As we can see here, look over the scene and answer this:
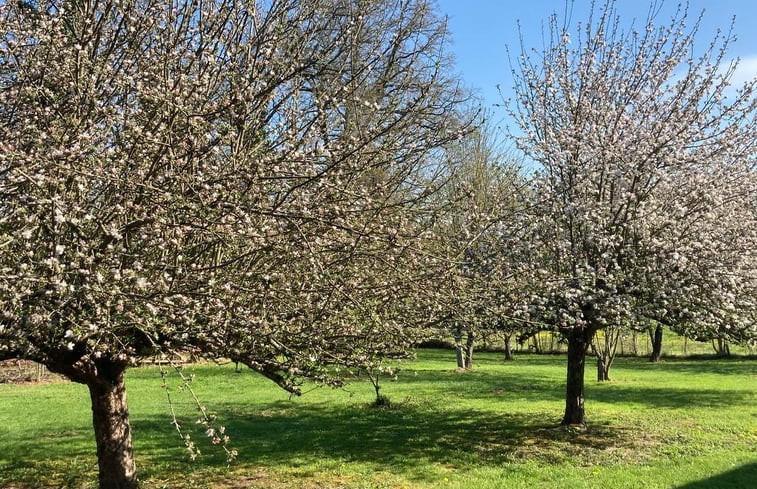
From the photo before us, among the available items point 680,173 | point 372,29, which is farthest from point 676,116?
point 372,29

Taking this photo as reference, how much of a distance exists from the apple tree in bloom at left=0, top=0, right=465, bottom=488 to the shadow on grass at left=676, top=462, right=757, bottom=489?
4764 millimetres

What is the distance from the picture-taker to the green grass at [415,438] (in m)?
8.73

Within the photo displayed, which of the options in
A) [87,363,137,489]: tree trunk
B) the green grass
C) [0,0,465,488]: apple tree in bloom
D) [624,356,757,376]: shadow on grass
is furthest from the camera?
[624,356,757,376]: shadow on grass

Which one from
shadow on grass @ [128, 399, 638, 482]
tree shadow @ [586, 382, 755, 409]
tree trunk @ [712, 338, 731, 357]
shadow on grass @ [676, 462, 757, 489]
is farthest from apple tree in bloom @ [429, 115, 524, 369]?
tree trunk @ [712, 338, 731, 357]

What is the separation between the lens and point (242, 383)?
20531 mm

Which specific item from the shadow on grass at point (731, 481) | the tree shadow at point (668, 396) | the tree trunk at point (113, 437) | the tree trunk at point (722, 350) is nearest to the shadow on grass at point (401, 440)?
the shadow on grass at point (731, 481)

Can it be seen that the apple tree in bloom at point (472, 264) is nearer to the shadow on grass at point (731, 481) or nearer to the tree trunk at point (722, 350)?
the shadow on grass at point (731, 481)

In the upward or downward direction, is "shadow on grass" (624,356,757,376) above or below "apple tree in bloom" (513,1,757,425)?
below

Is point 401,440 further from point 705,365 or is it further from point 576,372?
point 705,365

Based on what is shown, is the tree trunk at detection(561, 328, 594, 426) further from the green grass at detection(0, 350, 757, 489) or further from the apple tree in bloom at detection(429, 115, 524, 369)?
the apple tree in bloom at detection(429, 115, 524, 369)

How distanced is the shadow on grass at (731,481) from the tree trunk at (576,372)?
115 inches

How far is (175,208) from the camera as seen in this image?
436 centimetres

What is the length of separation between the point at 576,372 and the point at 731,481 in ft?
11.3

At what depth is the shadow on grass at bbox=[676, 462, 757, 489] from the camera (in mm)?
8078
